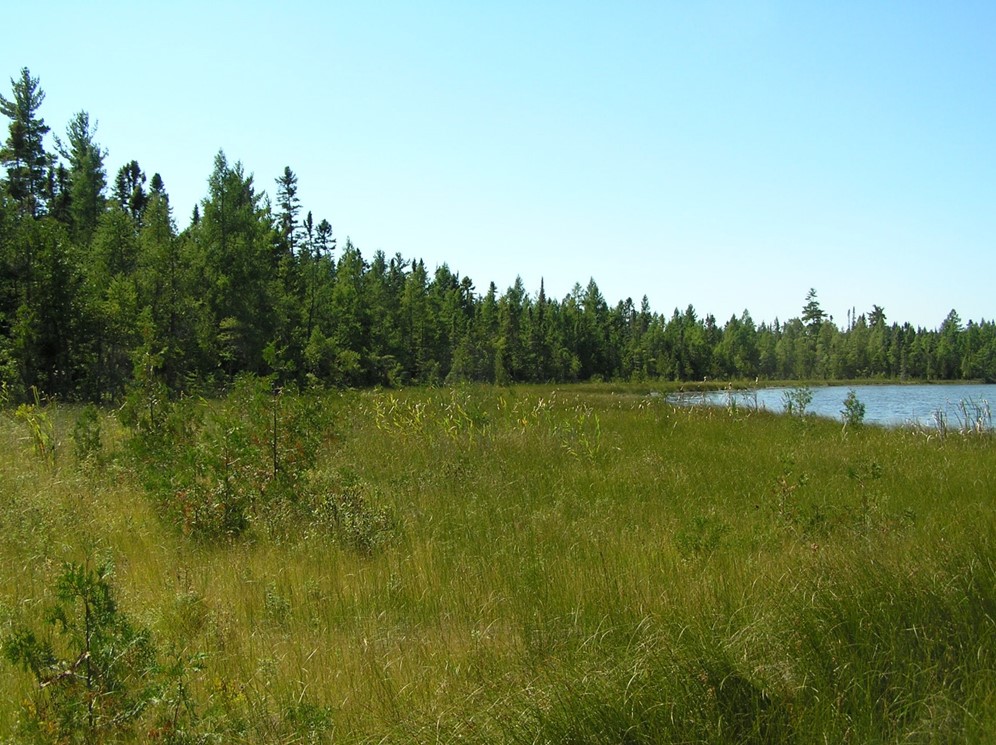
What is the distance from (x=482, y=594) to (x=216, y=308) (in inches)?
1233

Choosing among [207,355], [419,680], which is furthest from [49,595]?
[207,355]

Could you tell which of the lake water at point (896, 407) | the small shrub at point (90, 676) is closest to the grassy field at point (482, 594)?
the small shrub at point (90, 676)

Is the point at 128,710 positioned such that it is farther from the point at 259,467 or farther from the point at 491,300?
the point at 491,300

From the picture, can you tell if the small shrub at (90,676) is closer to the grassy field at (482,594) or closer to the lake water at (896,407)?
the grassy field at (482,594)

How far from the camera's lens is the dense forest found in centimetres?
2012

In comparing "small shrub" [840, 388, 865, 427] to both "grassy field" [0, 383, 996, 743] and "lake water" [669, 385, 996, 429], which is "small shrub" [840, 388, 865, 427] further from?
"grassy field" [0, 383, 996, 743]

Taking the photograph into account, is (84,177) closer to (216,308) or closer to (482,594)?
(216,308)

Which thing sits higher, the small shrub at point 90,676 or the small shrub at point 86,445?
the small shrub at point 86,445

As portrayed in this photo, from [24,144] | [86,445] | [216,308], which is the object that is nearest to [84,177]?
[24,144]

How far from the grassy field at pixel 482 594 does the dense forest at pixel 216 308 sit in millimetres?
1639

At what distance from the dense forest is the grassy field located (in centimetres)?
164

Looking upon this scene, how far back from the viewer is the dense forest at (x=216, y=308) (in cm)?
2012

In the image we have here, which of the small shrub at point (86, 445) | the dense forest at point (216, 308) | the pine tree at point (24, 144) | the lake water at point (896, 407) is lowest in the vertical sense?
the lake water at point (896, 407)

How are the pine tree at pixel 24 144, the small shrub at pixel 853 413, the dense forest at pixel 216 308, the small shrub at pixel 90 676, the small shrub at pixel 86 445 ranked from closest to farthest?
1. the small shrub at pixel 90 676
2. the small shrub at pixel 86 445
3. the small shrub at pixel 853 413
4. the dense forest at pixel 216 308
5. the pine tree at pixel 24 144
